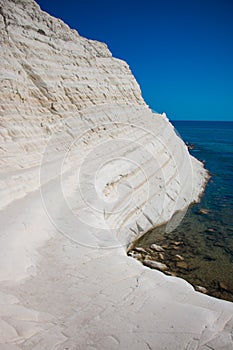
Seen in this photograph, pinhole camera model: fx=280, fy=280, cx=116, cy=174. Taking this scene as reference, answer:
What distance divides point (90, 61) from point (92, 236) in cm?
842

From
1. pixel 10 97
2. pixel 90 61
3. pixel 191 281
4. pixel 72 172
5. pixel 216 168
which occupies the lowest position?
pixel 191 281

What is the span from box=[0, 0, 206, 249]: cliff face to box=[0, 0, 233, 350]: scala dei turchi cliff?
4 cm

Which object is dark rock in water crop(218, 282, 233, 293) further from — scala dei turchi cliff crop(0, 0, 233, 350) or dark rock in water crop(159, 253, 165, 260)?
scala dei turchi cliff crop(0, 0, 233, 350)

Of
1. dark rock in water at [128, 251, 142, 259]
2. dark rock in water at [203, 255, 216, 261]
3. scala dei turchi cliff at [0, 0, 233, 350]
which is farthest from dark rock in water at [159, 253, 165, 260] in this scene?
dark rock in water at [203, 255, 216, 261]

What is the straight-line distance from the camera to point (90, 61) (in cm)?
1186

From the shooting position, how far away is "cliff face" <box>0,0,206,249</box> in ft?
25.7

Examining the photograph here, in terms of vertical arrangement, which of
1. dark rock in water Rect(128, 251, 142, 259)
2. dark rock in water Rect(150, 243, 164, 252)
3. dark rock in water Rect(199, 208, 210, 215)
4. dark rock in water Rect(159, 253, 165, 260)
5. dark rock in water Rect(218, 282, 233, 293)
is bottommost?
dark rock in water Rect(218, 282, 233, 293)

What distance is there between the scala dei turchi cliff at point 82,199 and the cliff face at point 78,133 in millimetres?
42

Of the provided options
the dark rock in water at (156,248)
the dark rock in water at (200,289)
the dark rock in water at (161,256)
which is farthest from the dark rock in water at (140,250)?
the dark rock in water at (200,289)

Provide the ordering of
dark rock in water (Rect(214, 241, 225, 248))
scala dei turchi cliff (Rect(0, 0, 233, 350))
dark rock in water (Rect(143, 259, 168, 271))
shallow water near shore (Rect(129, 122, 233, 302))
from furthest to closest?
dark rock in water (Rect(214, 241, 225, 248)), dark rock in water (Rect(143, 259, 168, 271)), shallow water near shore (Rect(129, 122, 233, 302)), scala dei turchi cliff (Rect(0, 0, 233, 350))

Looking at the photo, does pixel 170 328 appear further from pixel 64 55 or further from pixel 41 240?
pixel 64 55

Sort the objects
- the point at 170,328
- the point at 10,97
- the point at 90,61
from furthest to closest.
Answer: the point at 90,61 → the point at 10,97 → the point at 170,328

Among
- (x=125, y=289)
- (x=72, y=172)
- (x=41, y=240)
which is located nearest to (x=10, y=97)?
(x=72, y=172)

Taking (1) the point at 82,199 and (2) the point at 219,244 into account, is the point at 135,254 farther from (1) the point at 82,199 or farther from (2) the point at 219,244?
(2) the point at 219,244
